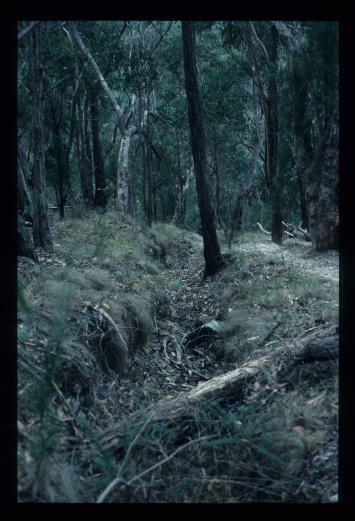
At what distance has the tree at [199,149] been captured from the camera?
10758 millimetres

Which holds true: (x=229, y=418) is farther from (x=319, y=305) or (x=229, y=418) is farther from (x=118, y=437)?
(x=319, y=305)

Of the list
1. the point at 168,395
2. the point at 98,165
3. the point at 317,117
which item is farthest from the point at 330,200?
the point at 98,165

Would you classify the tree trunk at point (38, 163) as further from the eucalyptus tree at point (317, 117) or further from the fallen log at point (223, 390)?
the eucalyptus tree at point (317, 117)

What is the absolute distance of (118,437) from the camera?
385 cm

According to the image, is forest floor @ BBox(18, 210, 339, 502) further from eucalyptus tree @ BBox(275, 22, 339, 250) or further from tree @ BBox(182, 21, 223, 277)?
eucalyptus tree @ BBox(275, 22, 339, 250)

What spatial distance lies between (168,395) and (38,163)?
614 cm

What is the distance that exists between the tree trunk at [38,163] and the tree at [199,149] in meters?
3.06

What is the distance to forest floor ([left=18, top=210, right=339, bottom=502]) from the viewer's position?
3.32m

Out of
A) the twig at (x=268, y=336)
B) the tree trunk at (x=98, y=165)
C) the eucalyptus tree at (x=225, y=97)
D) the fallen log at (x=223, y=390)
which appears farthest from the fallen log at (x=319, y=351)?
the tree trunk at (x=98, y=165)

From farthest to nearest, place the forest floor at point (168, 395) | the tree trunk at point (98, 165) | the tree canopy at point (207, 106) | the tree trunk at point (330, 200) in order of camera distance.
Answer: the tree trunk at point (98, 165)
the tree canopy at point (207, 106)
the tree trunk at point (330, 200)
the forest floor at point (168, 395)

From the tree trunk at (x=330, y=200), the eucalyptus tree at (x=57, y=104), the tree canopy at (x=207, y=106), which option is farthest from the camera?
the eucalyptus tree at (x=57, y=104)

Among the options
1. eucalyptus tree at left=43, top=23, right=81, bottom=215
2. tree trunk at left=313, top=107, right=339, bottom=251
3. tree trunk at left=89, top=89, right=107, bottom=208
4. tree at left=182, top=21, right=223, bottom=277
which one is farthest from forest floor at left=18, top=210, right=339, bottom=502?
tree trunk at left=89, top=89, right=107, bottom=208
